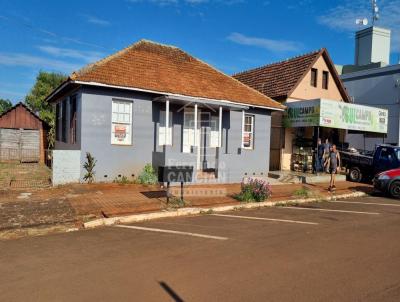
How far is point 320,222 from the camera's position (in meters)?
8.88

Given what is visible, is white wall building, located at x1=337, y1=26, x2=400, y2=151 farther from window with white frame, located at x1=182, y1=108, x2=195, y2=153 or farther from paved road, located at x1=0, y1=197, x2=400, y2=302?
paved road, located at x1=0, y1=197, x2=400, y2=302

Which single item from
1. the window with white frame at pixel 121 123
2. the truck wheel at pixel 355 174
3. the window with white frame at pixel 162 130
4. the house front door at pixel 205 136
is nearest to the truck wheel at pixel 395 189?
the truck wheel at pixel 355 174

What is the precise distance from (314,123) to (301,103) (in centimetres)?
152

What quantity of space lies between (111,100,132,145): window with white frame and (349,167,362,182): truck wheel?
11019 millimetres

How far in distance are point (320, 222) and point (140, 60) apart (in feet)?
34.3

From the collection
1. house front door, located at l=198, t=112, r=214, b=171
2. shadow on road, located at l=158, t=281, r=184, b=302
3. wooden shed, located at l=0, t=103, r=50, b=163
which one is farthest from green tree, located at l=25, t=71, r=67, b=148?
shadow on road, located at l=158, t=281, r=184, b=302

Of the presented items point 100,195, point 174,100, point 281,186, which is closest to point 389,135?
point 281,186

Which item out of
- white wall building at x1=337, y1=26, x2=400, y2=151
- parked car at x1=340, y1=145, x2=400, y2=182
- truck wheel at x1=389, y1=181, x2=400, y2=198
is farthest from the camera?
white wall building at x1=337, y1=26, x2=400, y2=151

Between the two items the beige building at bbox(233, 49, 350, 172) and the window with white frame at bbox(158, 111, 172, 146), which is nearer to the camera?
the window with white frame at bbox(158, 111, 172, 146)

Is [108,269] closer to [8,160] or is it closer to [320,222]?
[320,222]

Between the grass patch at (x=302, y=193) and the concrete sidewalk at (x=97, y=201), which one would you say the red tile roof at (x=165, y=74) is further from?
the grass patch at (x=302, y=193)

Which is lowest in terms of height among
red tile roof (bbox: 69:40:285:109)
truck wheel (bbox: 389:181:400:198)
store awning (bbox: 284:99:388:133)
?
truck wheel (bbox: 389:181:400:198)

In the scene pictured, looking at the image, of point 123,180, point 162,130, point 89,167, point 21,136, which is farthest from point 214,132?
point 21,136

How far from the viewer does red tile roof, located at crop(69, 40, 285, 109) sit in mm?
13703
